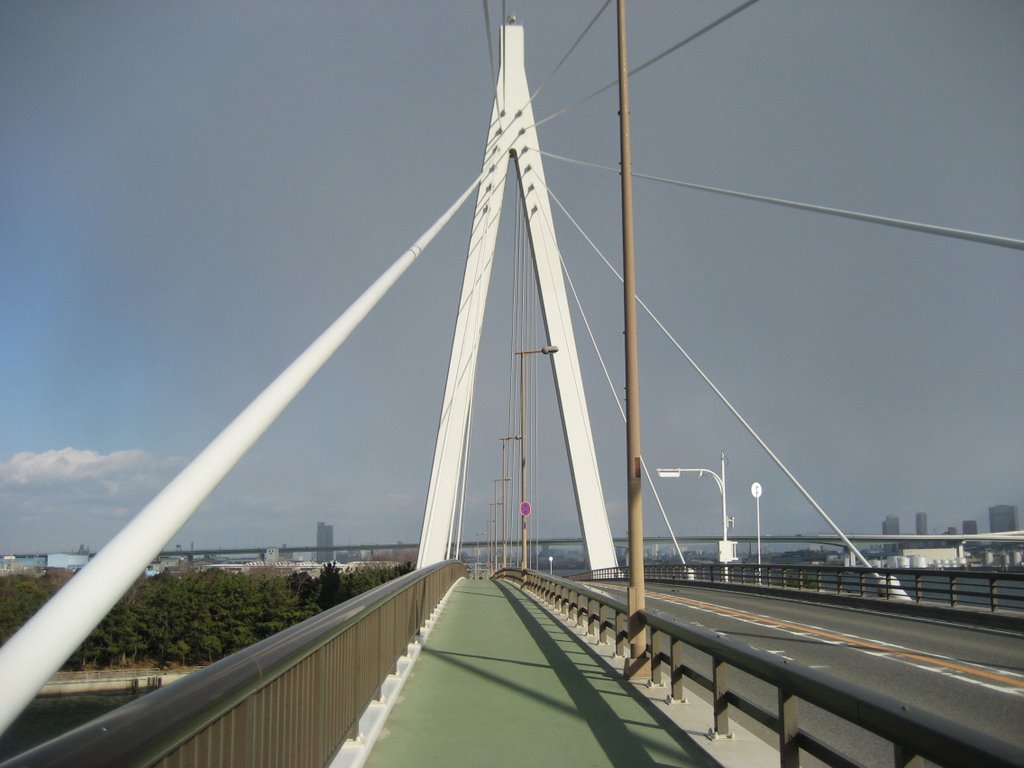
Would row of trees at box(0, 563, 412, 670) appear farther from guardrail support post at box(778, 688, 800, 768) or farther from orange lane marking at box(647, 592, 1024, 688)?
orange lane marking at box(647, 592, 1024, 688)

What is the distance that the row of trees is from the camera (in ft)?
34.2

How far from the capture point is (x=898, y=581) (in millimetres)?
22906

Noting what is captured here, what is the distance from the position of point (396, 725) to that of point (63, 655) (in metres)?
4.64

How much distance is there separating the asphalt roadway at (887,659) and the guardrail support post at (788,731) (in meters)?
2.19

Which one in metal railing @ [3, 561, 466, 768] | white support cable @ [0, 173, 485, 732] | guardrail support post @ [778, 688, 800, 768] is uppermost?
white support cable @ [0, 173, 485, 732]

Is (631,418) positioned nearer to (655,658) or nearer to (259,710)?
(655,658)

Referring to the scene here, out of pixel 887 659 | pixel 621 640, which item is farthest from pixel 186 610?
pixel 887 659

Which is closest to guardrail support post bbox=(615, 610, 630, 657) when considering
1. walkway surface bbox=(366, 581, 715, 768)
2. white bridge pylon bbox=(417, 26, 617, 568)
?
walkway surface bbox=(366, 581, 715, 768)

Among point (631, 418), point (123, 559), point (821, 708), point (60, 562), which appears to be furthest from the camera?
point (631, 418)

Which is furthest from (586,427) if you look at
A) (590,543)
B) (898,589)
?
(898,589)

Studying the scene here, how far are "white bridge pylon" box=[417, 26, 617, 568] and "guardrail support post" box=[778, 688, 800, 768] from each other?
24.4 metres

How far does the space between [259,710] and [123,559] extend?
866 millimetres

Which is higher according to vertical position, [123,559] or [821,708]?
[123,559]

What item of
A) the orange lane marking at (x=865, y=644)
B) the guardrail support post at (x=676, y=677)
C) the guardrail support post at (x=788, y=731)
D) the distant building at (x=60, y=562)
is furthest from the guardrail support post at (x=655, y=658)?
the distant building at (x=60, y=562)
